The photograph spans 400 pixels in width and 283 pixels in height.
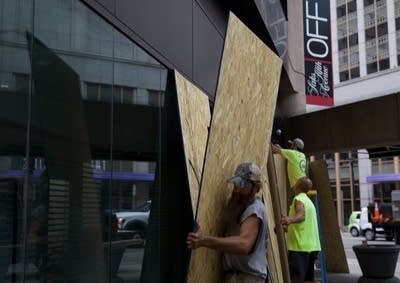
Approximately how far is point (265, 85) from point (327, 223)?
8.45 m

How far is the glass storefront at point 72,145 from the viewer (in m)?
3.35

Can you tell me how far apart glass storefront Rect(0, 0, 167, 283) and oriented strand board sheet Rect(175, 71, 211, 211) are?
32 centimetres

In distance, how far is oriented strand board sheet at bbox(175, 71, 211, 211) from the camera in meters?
5.29

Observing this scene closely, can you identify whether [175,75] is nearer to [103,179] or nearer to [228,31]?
[228,31]

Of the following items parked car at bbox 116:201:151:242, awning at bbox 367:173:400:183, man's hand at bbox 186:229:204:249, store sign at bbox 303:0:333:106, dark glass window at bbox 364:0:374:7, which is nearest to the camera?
man's hand at bbox 186:229:204:249

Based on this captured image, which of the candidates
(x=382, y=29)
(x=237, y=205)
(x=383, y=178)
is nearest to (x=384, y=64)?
(x=382, y=29)

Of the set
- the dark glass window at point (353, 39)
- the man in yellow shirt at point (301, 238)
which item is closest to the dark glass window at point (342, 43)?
the dark glass window at point (353, 39)

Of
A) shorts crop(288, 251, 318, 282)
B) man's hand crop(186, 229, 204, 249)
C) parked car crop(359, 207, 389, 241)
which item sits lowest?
parked car crop(359, 207, 389, 241)

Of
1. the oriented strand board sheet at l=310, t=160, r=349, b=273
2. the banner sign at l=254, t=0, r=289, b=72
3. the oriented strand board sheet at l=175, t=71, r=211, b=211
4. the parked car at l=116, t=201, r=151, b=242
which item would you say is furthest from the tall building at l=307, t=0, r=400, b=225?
the parked car at l=116, t=201, r=151, b=242

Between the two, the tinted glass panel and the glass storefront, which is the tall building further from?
the tinted glass panel

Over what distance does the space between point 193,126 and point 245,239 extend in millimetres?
2078

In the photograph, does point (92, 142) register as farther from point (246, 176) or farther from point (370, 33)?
point (370, 33)

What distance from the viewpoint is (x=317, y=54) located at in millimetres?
16859

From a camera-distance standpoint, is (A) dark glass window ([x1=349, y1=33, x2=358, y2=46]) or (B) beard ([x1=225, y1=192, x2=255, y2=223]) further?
(A) dark glass window ([x1=349, y1=33, x2=358, y2=46])
